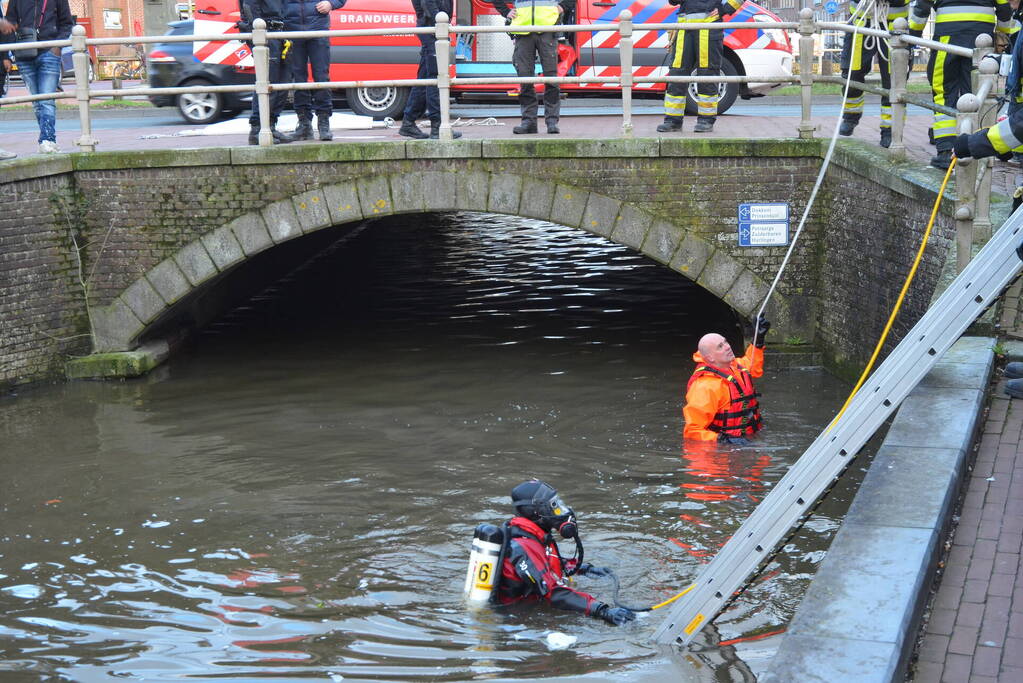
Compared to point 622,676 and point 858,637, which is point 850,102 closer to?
point 622,676

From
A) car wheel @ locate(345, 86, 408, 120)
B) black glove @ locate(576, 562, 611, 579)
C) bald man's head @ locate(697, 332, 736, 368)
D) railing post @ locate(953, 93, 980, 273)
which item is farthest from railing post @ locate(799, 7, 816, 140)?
black glove @ locate(576, 562, 611, 579)

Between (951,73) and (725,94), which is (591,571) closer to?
(951,73)

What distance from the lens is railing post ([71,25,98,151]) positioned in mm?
12211

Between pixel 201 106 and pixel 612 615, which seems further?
pixel 201 106

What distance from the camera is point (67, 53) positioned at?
3734 centimetres

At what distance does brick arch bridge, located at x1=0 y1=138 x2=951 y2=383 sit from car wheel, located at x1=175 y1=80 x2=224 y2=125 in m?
4.07

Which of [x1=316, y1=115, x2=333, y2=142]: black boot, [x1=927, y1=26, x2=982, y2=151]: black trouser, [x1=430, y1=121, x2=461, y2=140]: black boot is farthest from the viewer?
[x1=316, y1=115, x2=333, y2=142]: black boot

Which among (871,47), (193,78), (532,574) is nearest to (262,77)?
(193,78)

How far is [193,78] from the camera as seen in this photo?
654 inches

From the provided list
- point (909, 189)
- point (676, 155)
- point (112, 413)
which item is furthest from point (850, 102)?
point (112, 413)

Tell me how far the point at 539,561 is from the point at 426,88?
25.4ft

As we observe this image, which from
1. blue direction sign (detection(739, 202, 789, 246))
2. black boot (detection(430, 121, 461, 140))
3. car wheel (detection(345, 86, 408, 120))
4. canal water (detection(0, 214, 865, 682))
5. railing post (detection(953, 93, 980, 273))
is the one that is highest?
car wheel (detection(345, 86, 408, 120))

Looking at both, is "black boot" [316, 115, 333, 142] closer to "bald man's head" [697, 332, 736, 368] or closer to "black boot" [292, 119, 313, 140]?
"black boot" [292, 119, 313, 140]

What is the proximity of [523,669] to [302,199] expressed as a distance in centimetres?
733
